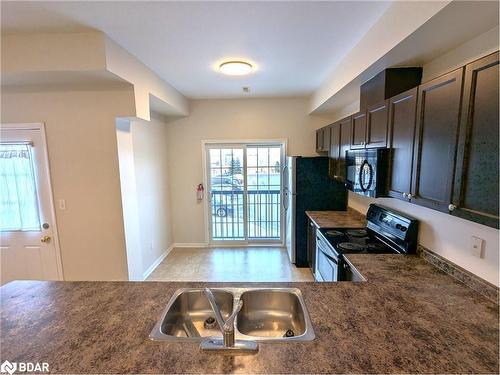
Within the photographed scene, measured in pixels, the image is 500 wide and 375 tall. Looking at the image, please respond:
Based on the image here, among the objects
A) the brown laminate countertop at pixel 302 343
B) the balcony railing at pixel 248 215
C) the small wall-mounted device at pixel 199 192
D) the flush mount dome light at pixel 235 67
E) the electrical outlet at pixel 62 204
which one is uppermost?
the flush mount dome light at pixel 235 67

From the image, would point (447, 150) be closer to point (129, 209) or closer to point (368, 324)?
point (368, 324)

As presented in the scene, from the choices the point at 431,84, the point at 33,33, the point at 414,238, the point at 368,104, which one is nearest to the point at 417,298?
the point at 414,238

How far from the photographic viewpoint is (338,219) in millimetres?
3084

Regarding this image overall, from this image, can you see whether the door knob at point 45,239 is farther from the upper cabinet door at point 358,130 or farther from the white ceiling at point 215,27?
the upper cabinet door at point 358,130

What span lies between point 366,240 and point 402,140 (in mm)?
1129

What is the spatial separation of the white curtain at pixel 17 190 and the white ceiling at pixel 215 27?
125 cm

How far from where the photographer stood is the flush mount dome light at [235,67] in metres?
2.48

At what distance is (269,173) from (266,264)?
1.68 metres

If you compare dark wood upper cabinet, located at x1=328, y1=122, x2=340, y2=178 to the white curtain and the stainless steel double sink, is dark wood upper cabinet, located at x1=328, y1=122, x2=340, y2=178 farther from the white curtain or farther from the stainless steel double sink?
the white curtain

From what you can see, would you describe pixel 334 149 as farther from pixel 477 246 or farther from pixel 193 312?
pixel 193 312

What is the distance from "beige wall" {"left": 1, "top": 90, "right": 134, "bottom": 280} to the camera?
2375mm

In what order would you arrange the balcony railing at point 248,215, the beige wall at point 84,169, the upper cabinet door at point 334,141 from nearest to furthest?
the beige wall at point 84,169 → the upper cabinet door at point 334,141 → the balcony railing at point 248,215

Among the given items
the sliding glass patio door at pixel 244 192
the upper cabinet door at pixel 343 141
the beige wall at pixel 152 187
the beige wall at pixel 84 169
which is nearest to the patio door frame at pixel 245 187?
the sliding glass patio door at pixel 244 192

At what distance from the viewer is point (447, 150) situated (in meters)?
1.21
